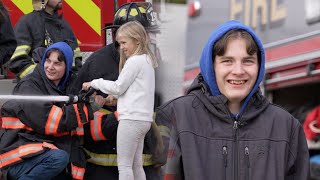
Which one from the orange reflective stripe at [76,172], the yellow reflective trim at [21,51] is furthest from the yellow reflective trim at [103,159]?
the yellow reflective trim at [21,51]

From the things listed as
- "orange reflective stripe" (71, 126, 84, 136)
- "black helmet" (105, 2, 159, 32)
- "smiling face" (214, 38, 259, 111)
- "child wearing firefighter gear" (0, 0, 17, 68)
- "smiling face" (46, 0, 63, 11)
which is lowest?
"orange reflective stripe" (71, 126, 84, 136)

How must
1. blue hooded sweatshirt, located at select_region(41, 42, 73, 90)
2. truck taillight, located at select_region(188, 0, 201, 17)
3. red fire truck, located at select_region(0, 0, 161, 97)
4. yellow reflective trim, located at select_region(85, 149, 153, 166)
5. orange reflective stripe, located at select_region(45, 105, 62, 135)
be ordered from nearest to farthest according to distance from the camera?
orange reflective stripe, located at select_region(45, 105, 62, 135) < blue hooded sweatshirt, located at select_region(41, 42, 73, 90) < yellow reflective trim, located at select_region(85, 149, 153, 166) < red fire truck, located at select_region(0, 0, 161, 97) < truck taillight, located at select_region(188, 0, 201, 17)

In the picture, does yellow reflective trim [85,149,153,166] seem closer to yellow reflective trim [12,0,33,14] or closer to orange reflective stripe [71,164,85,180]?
orange reflective stripe [71,164,85,180]

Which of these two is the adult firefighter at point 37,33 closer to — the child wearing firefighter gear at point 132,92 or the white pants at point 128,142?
the child wearing firefighter gear at point 132,92

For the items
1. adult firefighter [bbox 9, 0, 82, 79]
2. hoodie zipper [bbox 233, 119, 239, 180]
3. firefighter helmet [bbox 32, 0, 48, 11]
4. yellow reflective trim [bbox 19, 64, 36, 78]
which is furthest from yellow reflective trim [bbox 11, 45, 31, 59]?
hoodie zipper [bbox 233, 119, 239, 180]

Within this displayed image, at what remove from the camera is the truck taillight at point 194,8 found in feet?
19.1

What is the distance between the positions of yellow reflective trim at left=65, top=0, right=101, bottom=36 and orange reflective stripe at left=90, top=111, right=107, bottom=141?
1140 mm

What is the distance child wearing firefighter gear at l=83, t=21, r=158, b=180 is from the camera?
4172mm

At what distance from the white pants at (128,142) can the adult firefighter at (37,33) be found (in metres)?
0.80

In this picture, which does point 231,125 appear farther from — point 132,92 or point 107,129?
point 107,129

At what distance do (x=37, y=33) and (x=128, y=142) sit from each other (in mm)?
1069

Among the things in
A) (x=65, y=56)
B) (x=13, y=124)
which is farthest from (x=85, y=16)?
(x=13, y=124)

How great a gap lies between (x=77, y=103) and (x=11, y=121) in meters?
0.41

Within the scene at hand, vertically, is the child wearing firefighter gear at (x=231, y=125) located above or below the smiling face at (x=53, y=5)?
below
